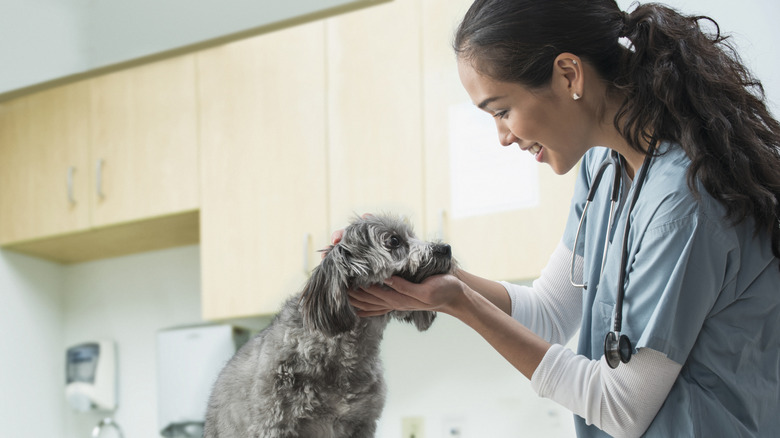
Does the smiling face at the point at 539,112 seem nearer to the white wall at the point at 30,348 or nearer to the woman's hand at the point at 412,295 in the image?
the woman's hand at the point at 412,295

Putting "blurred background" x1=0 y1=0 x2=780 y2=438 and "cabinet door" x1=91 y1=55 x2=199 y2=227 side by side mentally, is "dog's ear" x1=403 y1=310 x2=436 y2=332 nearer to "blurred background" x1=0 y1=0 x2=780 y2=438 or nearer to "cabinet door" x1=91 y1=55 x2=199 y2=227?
"blurred background" x1=0 y1=0 x2=780 y2=438

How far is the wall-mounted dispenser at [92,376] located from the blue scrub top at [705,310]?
3428 millimetres

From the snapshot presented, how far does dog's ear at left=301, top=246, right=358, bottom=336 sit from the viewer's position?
1.33 m

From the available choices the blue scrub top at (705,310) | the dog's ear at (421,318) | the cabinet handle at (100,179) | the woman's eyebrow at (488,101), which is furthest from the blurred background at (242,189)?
the blue scrub top at (705,310)

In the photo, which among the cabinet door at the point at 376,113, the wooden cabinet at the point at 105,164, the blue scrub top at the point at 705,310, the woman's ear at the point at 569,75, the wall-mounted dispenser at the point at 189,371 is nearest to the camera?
the blue scrub top at the point at 705,310

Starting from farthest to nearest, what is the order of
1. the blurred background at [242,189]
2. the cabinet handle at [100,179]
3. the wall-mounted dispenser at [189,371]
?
the cabinet handle at [100,179]
the wall-mounted dispenser at [189,371]
the blurred background at [242,189]

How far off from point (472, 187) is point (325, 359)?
1774mm

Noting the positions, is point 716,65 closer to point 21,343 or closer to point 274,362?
point 274,362

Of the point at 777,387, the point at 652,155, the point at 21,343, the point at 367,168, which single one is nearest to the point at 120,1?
the point at 367,168

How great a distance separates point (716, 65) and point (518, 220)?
1.59m

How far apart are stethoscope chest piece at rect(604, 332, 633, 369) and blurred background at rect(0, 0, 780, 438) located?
1301mm

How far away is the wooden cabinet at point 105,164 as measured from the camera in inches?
146

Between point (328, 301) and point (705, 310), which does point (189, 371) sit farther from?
point (705, 310)

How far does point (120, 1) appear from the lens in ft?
7.23
